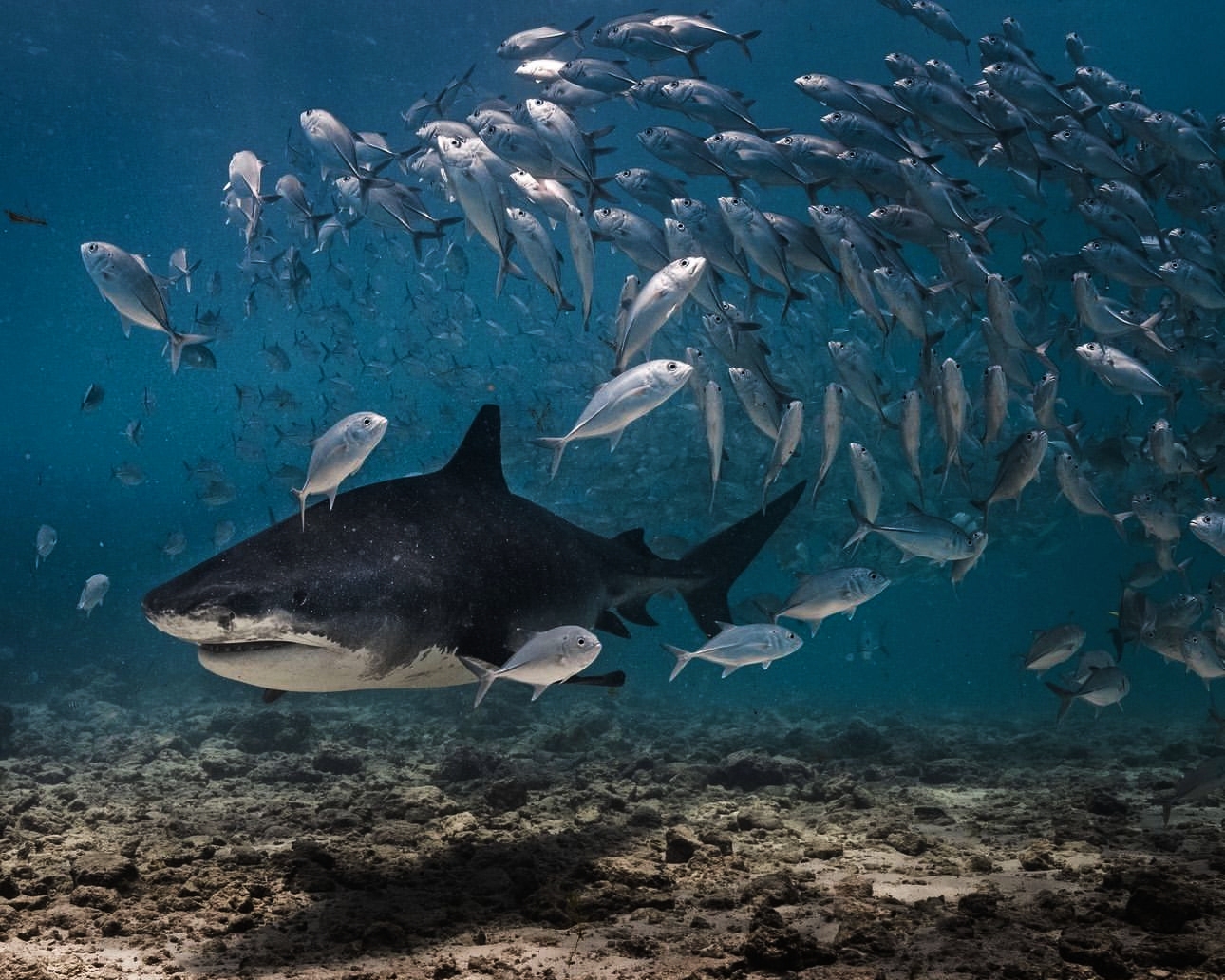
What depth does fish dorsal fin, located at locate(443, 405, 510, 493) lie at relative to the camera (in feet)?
16.8

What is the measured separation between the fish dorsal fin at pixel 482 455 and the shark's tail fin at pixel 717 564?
1.91 meters

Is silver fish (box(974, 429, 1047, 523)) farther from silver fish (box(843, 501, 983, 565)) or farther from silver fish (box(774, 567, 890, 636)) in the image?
silver fish (box(774, 567, 890, 636))

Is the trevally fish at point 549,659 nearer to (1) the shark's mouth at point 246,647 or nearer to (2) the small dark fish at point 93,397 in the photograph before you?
(1) the shark's mouth at point 246,647

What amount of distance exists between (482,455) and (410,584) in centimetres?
133

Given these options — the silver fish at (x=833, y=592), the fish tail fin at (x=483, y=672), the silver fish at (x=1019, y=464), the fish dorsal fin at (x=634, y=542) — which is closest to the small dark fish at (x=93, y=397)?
the fish dorsal fin at (x=634, y=542)

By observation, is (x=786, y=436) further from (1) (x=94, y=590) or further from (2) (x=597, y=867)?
(1) (x=94, y=590)

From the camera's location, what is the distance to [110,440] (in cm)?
15125

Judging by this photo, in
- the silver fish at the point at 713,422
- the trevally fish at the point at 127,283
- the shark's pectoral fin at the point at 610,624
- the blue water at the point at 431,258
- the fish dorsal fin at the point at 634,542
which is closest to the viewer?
the silver fish at the point at 713,422

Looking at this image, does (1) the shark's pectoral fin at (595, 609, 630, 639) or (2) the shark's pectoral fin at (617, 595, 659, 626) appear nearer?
(1) the shark's pectoral fin at (595, 609, 630, 639)

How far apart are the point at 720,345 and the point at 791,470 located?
14791mm

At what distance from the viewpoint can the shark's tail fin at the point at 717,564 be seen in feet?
21.2

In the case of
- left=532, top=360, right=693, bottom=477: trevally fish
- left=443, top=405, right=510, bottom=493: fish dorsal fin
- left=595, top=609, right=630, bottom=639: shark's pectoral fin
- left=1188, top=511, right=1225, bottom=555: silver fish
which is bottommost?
left=595, top=609, right=630, bottom=639: shark's pectoral fin

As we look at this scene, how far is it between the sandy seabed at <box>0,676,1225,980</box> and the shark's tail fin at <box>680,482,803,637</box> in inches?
59.6

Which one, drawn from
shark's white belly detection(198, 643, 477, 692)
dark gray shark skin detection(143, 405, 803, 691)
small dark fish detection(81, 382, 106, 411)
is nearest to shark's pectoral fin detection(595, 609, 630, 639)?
dark gray shark skin detection(143, 405, 803, 691)
